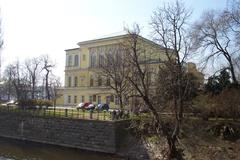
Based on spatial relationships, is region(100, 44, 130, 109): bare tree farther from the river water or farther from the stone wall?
the river water

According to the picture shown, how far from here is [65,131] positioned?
35.1m

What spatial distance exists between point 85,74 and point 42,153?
42.4 m

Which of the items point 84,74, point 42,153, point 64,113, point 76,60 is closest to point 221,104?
point 42,153

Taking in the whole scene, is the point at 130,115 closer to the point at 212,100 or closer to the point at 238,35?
the point at 212,100

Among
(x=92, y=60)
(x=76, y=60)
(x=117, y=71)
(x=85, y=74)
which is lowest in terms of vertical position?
(x=117, y=71)

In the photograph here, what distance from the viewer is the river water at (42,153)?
29.0m

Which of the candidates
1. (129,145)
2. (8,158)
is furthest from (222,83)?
(8,158)

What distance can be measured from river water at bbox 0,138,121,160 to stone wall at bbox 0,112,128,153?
35.8 inches

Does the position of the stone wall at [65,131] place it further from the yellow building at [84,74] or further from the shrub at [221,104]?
the yellow building at [84,74]

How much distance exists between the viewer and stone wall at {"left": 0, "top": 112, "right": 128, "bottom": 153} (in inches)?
1233

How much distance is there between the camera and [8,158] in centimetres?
2872

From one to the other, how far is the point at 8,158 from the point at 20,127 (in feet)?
37.5

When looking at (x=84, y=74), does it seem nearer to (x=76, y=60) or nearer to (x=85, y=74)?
(x=85, y=74)

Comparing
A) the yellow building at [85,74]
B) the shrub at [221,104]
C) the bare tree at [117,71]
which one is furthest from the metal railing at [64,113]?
the yellow building at [85,74]
